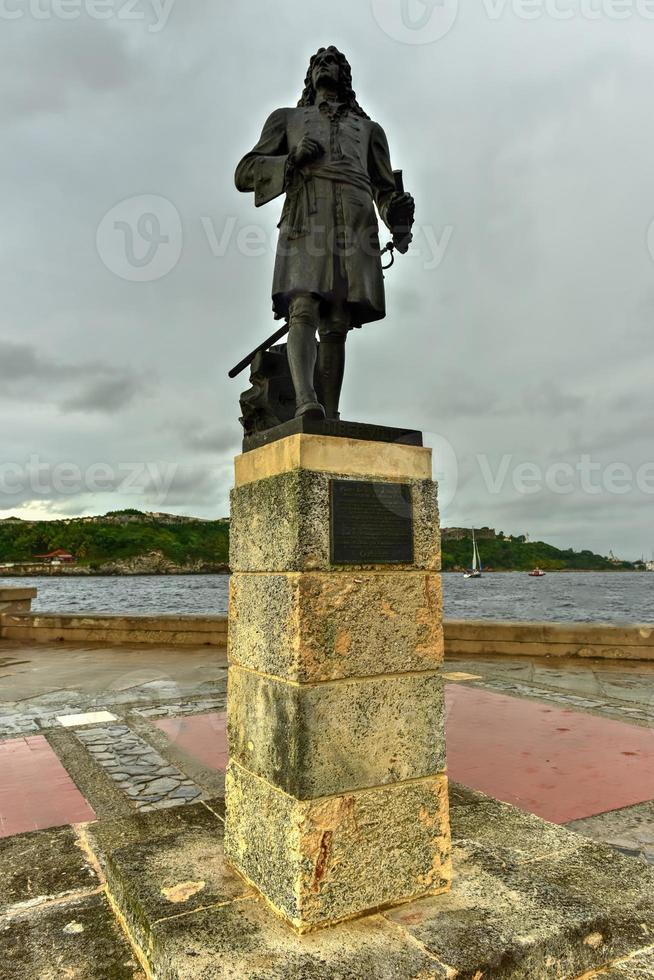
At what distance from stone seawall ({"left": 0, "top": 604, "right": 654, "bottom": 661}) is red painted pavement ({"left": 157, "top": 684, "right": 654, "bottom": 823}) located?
2.86 meters

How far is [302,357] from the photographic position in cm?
296

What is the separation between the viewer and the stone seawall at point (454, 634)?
903 centimetres

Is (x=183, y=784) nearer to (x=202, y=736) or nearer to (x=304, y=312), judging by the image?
(x=202, y=736)

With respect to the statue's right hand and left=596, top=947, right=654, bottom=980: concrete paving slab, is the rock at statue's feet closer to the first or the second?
the statue's right hand

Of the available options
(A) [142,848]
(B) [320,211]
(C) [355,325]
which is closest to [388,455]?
(C) [355,325]

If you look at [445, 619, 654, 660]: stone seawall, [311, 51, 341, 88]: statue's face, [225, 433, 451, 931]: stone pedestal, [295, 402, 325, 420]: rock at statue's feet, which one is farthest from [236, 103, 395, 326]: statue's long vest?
[445, 619, 654, 660]: stone seawall

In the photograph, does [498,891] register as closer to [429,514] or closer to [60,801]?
[429,514]

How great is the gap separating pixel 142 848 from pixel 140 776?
6.02 feet

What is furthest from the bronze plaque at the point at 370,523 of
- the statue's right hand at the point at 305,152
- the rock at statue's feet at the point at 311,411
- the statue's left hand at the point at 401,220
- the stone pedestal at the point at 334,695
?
the statue's right hand at the point at 305,152

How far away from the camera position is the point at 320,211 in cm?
306

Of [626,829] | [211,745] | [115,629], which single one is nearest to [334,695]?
[626,829]

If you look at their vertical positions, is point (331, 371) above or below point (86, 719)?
above

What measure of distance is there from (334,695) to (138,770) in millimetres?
2980

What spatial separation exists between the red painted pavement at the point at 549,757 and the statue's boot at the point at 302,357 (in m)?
2.86
